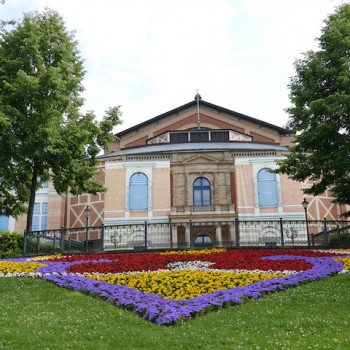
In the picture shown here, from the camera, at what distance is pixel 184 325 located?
7234 millimetres

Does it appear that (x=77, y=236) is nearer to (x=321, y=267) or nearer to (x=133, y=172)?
(x=133, y=172)

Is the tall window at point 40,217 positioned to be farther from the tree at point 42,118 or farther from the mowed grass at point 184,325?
the mowed grass at point 184,325

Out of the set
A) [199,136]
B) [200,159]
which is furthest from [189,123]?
[200,159]

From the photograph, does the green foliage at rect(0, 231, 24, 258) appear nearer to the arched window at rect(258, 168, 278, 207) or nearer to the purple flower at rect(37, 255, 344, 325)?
the purple flower at rect(37, 255, 344, 325)

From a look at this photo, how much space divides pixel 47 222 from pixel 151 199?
15.0m

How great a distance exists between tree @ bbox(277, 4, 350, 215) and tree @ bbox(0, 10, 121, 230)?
1007 cm

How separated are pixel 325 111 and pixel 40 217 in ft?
116

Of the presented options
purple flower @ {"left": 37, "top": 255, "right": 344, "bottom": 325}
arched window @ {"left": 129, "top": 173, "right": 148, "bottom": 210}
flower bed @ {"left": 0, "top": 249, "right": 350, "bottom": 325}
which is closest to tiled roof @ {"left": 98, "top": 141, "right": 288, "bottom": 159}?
arched window @ {"left": 129, "top": 173, "right": 148, "bottom": 210}

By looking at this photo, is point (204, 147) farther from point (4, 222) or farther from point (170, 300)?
point (170, 300)

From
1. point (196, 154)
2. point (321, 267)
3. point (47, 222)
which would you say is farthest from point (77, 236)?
point (321, 267)

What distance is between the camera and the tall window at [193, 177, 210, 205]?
38.7 meters

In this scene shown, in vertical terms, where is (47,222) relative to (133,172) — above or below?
below

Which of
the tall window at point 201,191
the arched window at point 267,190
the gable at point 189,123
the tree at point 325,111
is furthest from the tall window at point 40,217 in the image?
the tree at point 325,111

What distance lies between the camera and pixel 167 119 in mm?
53906
